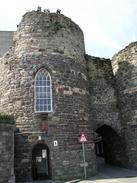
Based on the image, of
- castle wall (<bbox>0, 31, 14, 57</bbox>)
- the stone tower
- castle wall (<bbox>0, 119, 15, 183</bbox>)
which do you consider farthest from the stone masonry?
castle wall (<bbox>0, 31, 14, 57</bbox>)

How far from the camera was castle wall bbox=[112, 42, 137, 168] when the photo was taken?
54.2ft

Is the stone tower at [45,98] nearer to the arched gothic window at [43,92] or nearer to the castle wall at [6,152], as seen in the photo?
the arched gothic window at [43,92]

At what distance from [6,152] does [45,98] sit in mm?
3568

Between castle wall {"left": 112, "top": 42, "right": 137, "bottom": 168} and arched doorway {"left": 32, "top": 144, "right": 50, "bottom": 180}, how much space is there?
18.3ft

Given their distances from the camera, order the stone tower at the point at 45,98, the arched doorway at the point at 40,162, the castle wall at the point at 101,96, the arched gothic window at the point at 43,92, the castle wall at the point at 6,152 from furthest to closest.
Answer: the castle wall at the point at 101,96, the arched gothic window at the point at 43,92, the arched doorway at the point at 40,162, the stone tower at the point at 45,98, the castle wall at the point at 6,152

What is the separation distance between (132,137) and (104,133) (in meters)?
3.11

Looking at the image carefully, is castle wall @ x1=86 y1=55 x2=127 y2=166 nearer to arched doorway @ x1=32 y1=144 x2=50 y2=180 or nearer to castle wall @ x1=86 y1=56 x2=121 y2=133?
castle wall @ x1=86 y1=56 x2=121 y2=133

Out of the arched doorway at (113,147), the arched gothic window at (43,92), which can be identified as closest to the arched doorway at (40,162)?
the arched gothic window at (43,92)

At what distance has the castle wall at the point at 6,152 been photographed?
11.2m

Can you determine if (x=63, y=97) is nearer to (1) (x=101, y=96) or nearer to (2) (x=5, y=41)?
(1) (x=101, y=96)

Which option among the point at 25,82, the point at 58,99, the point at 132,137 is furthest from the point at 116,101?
the point at 25,82

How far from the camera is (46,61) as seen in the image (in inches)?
560

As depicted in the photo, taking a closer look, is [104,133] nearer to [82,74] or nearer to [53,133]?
[82,74]

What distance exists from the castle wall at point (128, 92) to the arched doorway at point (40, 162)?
5.59 meters
